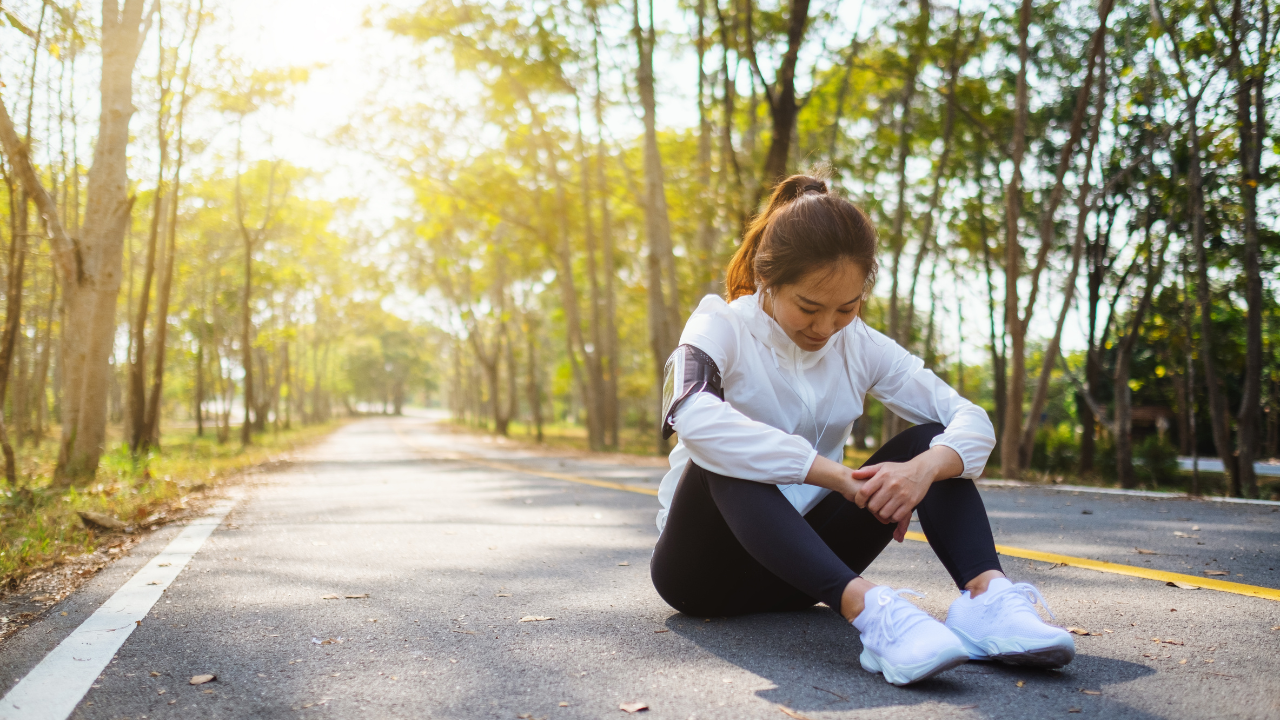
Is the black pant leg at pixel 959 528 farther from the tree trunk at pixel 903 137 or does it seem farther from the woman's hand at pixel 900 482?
the tree trunk at pixel 903 137

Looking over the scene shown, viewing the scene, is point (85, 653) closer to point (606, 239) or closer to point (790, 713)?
point (790, 713)

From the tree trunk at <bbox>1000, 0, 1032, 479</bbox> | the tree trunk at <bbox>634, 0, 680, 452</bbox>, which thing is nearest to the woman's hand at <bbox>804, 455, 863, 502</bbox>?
the tree trunk at <bbox>1000, 0, 1032, 479</bbox>

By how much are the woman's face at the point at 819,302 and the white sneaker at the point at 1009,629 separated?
839 millimetres

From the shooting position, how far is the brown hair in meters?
2.46

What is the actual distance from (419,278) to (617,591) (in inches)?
1021

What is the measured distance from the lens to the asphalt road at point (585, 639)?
6.72 feet

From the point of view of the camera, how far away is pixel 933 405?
2.74m

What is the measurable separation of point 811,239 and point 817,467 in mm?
653

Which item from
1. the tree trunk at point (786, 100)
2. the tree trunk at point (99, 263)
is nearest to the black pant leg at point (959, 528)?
the tree trunk at point (99, 263)

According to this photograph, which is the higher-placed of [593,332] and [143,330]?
[593,332]

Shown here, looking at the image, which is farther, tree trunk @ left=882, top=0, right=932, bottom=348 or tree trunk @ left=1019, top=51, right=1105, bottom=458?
tree trunk @ left=882, top=0, right=932, bottom=348

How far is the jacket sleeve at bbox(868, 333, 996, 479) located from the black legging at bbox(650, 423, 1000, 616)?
3.2 inches

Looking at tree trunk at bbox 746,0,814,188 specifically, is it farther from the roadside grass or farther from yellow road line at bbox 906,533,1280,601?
yellow road line at bbox 906,533,1280,601

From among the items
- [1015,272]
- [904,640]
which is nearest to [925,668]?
[904,640]
